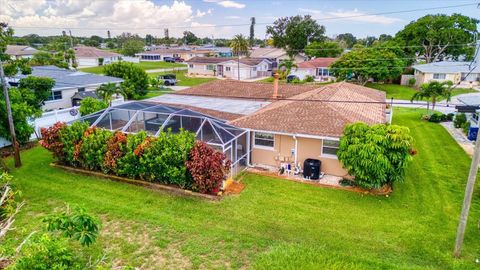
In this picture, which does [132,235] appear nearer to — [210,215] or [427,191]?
[210,215]

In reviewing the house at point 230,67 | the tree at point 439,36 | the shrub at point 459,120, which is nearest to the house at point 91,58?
the house at point 230,67

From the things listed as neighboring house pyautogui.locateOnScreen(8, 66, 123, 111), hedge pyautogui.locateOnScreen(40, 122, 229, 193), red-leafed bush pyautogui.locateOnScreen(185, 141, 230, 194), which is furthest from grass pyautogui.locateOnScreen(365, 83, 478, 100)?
neighboring house pyautogui.locateOnScreen(8, 66, 123, 111)

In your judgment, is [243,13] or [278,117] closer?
[278,117]

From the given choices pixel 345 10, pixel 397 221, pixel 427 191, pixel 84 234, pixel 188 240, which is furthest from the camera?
pixel 345 10

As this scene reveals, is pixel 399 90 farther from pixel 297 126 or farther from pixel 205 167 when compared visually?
pixel 205 167

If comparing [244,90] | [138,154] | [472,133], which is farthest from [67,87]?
[472,133]

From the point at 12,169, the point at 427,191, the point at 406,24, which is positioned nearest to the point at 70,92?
the point at 12,169
